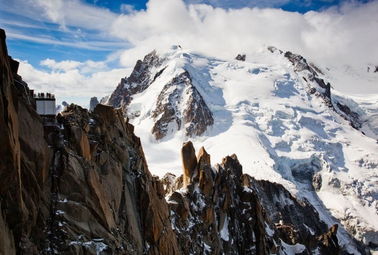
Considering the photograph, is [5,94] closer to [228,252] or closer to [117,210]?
[117,210]

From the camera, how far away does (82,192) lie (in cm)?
3266

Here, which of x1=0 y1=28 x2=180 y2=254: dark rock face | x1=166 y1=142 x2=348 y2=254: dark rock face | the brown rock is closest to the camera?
x1=0 y1=28 x2=180 y2=254: dark rock face

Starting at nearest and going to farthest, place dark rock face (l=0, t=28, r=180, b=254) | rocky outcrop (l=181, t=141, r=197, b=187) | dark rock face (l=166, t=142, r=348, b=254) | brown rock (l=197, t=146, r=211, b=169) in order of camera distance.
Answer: dark rock face (l=0, t=28, r=180, b=254) < dark rock face (l=166, t=142, r=348, b=254) < rocky outcrop (l=181, t=141, r=197, b=187) < brown rock (l=197, t=146, r=211, b=169)

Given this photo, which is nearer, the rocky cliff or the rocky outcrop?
the rocky cliff

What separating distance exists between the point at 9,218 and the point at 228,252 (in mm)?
50470

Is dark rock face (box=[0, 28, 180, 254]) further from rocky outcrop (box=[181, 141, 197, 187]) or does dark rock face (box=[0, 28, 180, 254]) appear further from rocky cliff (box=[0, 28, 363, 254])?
rocky outcrop (box=[181, 141, 197, 187])

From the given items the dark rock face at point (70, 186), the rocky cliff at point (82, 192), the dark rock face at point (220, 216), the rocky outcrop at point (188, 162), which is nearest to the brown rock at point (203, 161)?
the dark rock face at point (220, 216)

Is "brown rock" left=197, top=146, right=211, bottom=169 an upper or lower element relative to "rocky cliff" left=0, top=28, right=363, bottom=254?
upper

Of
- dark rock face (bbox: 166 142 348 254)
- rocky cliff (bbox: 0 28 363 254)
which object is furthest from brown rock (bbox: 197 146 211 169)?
rocky cliff (bbox: 0 28 363 254)

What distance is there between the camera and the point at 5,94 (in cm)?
2555

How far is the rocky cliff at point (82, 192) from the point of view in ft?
85.8

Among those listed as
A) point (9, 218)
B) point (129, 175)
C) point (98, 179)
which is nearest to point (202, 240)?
point (129, 175)

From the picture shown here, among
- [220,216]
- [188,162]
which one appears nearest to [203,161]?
[188,162]

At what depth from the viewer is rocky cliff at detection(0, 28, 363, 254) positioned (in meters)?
26.1
